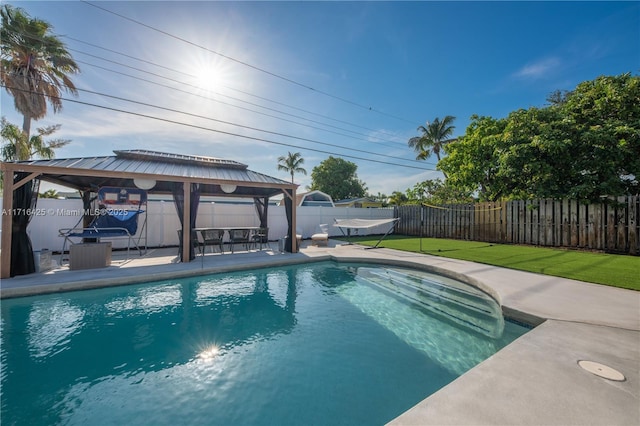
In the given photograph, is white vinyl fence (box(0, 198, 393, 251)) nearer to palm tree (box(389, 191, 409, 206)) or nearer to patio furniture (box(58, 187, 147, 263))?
patio furniture (box(58, 187, 147, 263))

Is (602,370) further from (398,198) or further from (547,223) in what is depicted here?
(398,198)

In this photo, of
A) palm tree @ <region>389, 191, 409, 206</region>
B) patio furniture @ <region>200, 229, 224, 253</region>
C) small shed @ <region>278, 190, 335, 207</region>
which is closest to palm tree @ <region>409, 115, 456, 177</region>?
palm tree @ <region>389, 191, 409, 206</region>

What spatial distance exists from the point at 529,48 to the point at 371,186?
25.0 metres

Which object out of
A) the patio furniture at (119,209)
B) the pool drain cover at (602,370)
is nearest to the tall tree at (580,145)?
the pool drain cover at (602,370)

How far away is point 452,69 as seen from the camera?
35.8 ft

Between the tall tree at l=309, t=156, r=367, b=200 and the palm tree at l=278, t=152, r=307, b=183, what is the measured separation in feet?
8.54

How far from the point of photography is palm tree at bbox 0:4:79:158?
36.0 ft

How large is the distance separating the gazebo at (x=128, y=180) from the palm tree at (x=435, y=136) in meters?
16.1

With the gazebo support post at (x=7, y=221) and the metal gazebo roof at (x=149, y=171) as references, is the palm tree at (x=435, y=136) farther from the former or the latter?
the gazebo support post at (x=7, y=221)

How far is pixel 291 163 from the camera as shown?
95.5ft

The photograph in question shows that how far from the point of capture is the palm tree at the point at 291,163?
2897cm

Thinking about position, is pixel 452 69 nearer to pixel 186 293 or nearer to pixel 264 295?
pixel 264 295

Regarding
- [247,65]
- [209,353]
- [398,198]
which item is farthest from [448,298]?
[398,198]

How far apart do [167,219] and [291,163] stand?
65.7 feet
